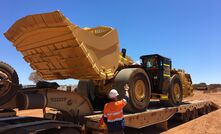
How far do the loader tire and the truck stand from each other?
1.09 metres

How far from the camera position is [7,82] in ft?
19.4

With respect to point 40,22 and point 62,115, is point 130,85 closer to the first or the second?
point 62,115

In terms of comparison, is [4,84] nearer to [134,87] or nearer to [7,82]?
[7,82]

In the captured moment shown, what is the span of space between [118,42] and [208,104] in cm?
1050

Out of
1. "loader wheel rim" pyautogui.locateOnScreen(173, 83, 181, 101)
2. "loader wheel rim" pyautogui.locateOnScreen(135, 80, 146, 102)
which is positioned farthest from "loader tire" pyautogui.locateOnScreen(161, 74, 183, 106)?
"loader wheel rim" pyautogui.locateOnScreen(135, 80, 146, 102)

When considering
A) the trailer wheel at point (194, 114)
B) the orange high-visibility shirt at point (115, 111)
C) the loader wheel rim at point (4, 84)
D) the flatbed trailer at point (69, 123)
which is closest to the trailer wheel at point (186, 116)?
the trailer wheel at point (194, 114)

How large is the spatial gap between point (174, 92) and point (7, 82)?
7.46 meters

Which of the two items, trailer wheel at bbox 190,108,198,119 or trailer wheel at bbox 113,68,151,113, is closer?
trailer wheel at bbox 113,68,151,113

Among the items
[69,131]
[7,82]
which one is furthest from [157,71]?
[7,82]

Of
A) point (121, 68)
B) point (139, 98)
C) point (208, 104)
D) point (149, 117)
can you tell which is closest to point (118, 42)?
point (121, 68)

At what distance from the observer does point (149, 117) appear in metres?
9.02

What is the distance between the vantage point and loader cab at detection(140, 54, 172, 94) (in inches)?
427

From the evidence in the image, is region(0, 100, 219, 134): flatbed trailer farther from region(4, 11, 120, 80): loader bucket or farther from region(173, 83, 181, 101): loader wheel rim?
region(4, 11, 120, 80): loader bucket

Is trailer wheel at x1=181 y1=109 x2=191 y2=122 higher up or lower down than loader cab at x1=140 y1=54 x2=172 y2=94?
lower down
